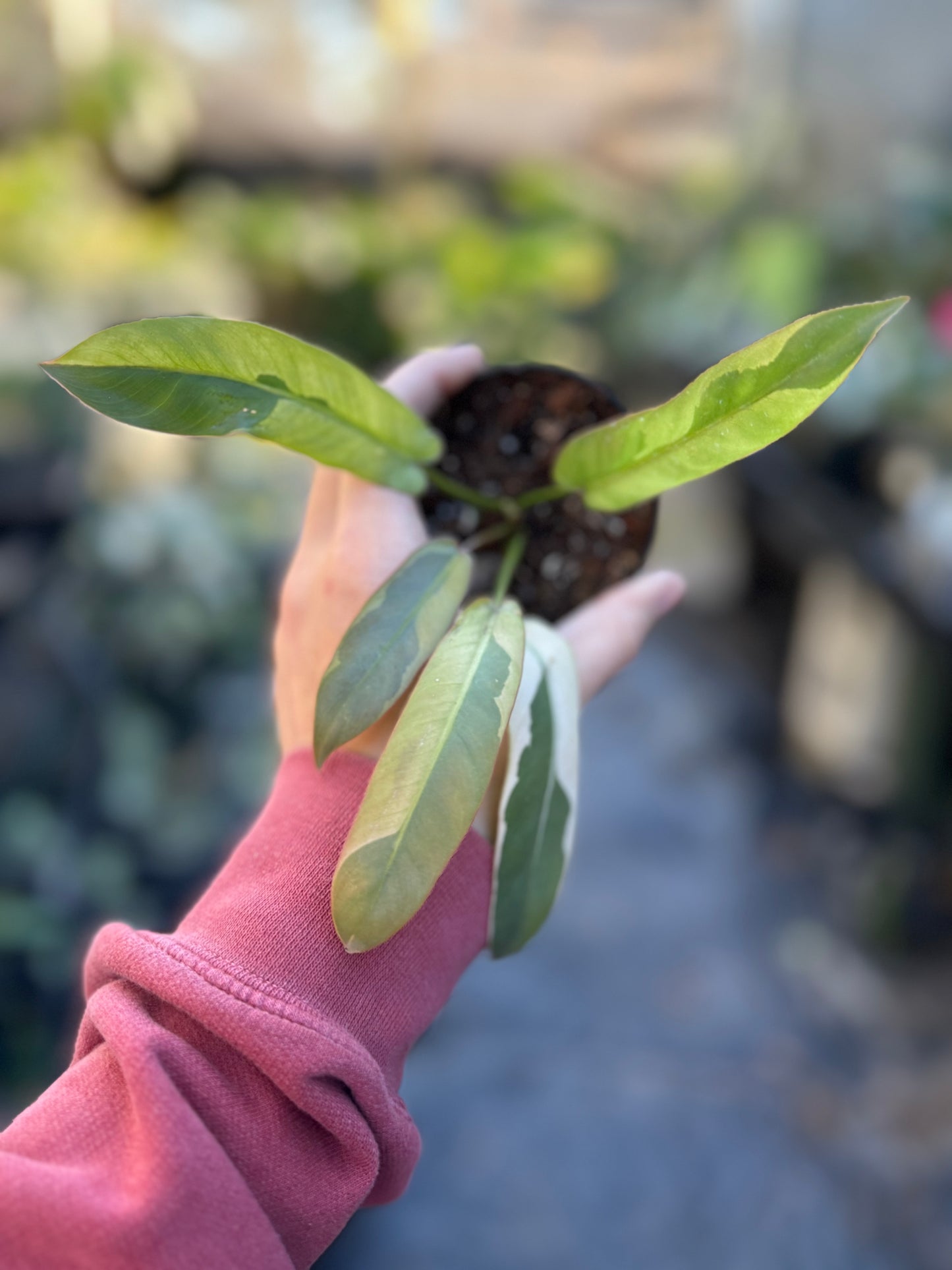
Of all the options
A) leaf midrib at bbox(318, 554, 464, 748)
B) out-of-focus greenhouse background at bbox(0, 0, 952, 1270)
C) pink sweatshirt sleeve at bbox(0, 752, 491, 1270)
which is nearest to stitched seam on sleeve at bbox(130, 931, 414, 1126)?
pink sweatshirt sleeve at bbox(0, 752, 491, 1270)

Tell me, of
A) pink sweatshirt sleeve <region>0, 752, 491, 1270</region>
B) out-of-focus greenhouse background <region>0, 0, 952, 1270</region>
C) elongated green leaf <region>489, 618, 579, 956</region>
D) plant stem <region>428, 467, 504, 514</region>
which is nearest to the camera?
pink sweatshirt sleeve <region>0, 752, 491, 1270</region>

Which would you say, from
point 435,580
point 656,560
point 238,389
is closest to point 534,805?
point 435,580

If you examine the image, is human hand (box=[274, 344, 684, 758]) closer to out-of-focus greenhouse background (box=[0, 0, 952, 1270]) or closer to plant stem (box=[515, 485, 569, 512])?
plant stem (box=[515, 485, 569, 512])

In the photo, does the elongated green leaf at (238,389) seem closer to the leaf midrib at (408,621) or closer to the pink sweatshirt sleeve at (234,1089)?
the leaf midrib at (408,621)

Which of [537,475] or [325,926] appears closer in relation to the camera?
[325,926]

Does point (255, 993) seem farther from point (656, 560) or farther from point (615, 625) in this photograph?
point (656, 560)

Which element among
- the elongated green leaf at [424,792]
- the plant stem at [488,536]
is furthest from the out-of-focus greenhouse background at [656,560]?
the elongated green leaf at [424,792]

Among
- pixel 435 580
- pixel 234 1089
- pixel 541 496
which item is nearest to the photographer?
pixel 234 1089
